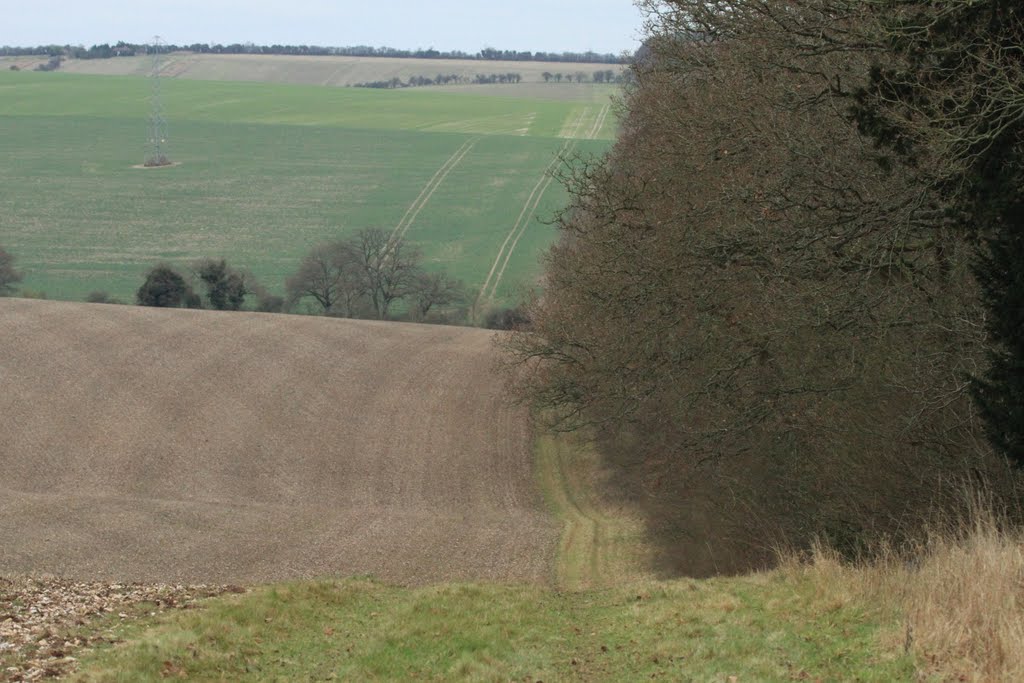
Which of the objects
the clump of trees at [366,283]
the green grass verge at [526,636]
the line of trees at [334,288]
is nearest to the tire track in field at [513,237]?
the line of trees at [334,288]

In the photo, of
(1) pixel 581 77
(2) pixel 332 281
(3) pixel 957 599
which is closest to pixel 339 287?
(2) pixel 332 281

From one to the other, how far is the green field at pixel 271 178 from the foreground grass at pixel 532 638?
4265cm

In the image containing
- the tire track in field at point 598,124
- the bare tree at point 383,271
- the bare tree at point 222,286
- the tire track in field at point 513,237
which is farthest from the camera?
the tire track in field at point 598,124

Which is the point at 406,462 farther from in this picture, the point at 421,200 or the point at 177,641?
the point at 421,200

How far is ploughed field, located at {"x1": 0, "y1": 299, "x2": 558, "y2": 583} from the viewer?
20812mm

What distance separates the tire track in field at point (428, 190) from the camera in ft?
224

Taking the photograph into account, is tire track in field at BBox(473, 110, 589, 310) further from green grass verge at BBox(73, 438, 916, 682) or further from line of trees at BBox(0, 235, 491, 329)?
green grass verge at BBox(73, 438, 916, 682)

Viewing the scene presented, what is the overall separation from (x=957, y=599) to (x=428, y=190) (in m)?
73.3

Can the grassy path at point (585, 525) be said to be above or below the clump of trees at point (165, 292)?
below

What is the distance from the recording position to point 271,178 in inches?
3366

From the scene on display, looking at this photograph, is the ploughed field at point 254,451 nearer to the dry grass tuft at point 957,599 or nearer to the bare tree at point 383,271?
the bare tree at point 383,271

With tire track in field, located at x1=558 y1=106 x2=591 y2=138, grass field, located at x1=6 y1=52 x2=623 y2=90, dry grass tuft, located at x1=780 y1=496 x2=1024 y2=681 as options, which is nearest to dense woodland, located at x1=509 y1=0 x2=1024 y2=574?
dry grass tuft, located at x1=780 y1=496 x2=1024 y2=681

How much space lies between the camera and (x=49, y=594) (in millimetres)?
12414

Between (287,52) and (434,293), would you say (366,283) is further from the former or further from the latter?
(287,52)
